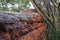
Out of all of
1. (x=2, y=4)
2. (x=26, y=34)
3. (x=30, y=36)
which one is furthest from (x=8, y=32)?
(x=2, y=4)

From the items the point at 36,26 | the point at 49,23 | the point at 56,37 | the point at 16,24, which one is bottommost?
the point at 56,37

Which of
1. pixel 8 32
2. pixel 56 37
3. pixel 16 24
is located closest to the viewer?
pixel 8 32

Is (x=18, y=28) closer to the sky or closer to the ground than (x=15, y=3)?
closer to the sky

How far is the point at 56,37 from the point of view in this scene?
3781mm

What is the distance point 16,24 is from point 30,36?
1.36 feet

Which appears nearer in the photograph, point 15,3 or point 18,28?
point 18,28

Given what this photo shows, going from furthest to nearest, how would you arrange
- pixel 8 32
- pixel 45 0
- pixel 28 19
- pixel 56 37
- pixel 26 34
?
pixel 45 0 < pixel 56 37 < pixel 28 19 < pixel 26 34 < pixel 8 32

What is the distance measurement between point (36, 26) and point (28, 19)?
0.28m

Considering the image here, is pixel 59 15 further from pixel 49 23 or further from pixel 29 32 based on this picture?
pixel 29 32

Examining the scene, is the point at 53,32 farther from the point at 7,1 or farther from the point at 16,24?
the point at 16,24

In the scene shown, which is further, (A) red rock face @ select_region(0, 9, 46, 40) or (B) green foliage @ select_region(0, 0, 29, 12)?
(B) green foliage @ select_region(0, 0, 29, 12)

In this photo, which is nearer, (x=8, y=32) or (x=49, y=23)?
(x=8, y=32)

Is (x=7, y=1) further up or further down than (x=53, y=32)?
further up

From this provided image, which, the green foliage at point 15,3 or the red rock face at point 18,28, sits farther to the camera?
the green foliage at point 15,3
